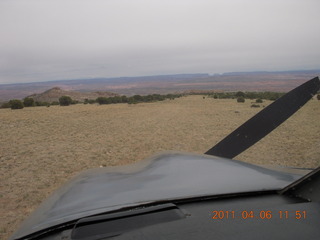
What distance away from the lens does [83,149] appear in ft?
34.0

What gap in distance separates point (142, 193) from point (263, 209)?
689 mm

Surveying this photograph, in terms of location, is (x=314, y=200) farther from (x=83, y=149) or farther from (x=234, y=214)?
(x=83, y=149)

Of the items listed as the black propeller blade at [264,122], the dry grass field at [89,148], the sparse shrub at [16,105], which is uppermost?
the black propeller blade at [264,122]

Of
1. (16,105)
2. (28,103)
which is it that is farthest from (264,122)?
(28,103)

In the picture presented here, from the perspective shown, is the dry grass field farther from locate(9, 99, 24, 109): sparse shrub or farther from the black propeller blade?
locate(9, 99, 24, 109): sparse shrub

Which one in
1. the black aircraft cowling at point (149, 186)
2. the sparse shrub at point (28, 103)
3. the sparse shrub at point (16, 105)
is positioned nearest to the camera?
the black aircraft cowling at point (149, 186)

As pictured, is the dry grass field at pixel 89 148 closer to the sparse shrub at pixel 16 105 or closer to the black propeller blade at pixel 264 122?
the black propeller blade at pixel 264 122

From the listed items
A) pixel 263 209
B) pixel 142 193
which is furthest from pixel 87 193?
pixel 263 209

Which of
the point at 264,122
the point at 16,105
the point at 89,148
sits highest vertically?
the point at 264,122
